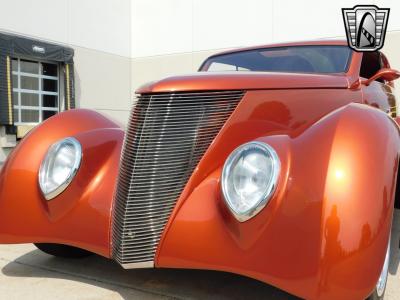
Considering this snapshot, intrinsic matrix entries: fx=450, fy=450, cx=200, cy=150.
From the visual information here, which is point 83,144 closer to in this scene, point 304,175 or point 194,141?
point 194,141

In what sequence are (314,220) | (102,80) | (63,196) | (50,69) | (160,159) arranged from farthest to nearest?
(102,80), (50,69), (63,196), (160,159), (314,220)

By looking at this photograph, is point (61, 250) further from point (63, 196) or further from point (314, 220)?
point (314, 220)

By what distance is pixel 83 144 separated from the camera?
2793 millimetres

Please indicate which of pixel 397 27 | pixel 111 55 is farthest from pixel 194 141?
pixel 111 55

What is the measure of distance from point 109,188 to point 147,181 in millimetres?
453

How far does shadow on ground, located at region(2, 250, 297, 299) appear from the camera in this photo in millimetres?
2549

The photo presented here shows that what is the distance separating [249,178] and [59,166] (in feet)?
4.13

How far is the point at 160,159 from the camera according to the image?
7.47ft

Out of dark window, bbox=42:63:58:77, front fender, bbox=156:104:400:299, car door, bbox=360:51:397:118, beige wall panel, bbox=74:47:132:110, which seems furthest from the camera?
beige wall panel, bbox=74:47:132:110

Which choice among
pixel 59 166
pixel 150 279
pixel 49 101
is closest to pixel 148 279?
pixel 150 279

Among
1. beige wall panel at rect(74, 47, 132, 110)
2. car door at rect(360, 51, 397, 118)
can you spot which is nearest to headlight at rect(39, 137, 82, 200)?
car door at rect(360, 51, 397, 118)

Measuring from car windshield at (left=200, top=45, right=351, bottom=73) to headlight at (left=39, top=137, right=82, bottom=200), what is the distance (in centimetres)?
161

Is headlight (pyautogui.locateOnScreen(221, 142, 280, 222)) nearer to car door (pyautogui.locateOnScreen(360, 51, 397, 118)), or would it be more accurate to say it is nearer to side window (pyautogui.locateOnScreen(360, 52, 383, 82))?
car door (pyautogui.locateOnScreen(360, 51, 397, 118))

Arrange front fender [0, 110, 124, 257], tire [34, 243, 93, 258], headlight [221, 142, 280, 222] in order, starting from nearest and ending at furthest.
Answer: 1. headlight [221, 142, 280, 222]
2. front fender [0, 110, 124, 257]
3. tire [34, 243, 93, 258]
